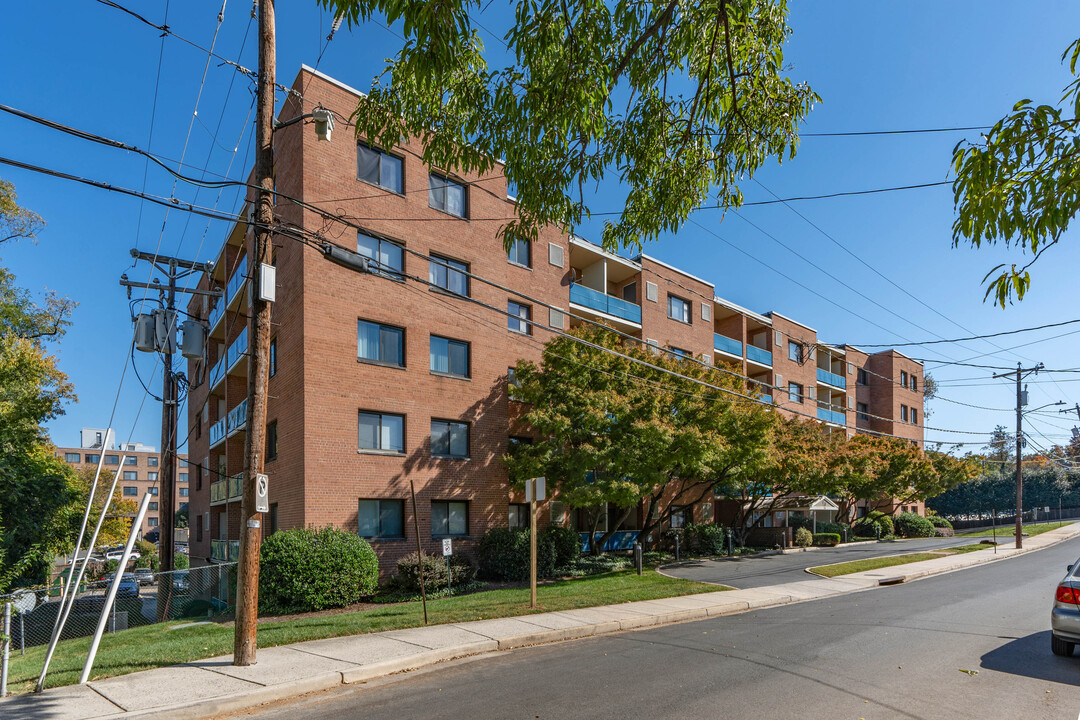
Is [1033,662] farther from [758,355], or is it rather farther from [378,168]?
[758,355]

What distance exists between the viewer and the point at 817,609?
15.7 meters

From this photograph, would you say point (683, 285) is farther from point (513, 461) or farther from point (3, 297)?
point (3, 297)

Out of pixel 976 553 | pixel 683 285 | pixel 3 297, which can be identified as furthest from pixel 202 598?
pixel 976 553

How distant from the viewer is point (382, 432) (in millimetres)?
22109

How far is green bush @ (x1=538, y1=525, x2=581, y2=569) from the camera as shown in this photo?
957 inches

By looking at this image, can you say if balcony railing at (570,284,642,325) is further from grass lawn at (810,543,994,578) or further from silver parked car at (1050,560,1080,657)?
silver parked car at (1050,560,1080,657)

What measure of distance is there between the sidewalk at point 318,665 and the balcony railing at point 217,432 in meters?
20.5

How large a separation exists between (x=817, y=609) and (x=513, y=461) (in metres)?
11.1

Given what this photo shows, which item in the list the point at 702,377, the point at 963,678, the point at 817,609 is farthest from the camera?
the point at 702,377

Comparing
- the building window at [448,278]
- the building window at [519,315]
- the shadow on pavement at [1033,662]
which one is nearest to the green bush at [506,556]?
the building window at [519,315]

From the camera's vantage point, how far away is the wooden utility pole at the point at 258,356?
10094mm

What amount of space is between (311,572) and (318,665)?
8.65 metres

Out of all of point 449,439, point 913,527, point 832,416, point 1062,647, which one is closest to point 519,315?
point 449,439

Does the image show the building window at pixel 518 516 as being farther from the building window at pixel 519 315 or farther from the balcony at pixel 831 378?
the balcony at pixel 831 378
